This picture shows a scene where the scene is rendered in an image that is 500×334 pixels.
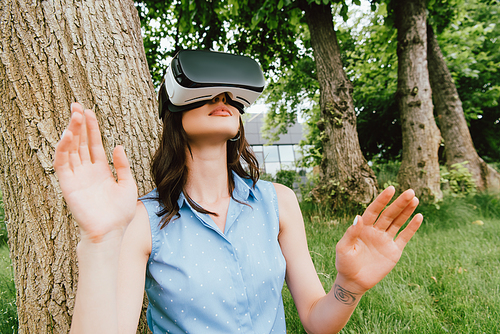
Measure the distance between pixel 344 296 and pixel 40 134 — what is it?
1.57m

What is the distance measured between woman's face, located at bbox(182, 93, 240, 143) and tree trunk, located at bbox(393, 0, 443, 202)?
14.1 feet

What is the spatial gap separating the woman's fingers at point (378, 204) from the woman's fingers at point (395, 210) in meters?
0.04

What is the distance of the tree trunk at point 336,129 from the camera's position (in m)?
4.37

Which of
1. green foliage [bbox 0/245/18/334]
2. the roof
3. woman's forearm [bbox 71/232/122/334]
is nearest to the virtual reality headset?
woman's forearm [bbox 71/232/122/334]

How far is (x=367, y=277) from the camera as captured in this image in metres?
1.19

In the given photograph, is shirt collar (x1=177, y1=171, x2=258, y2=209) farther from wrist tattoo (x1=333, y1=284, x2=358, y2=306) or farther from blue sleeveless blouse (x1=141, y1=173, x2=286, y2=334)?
wrist tattoo (x1=333, y1=284, x2=358, y2=306)

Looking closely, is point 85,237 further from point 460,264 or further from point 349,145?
point 349,145

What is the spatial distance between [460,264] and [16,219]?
11.3ft

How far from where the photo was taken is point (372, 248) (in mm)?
1219

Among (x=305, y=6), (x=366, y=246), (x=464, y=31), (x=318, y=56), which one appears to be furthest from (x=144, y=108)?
(x=464, y=31)

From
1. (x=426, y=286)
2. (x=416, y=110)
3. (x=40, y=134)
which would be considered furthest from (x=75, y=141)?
(x=416, y=110)

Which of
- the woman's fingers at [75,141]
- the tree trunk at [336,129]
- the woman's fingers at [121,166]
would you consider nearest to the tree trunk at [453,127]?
the tree trunk at [336,129]

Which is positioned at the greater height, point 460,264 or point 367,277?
point 367,277

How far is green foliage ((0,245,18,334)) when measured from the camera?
6.98 ft
